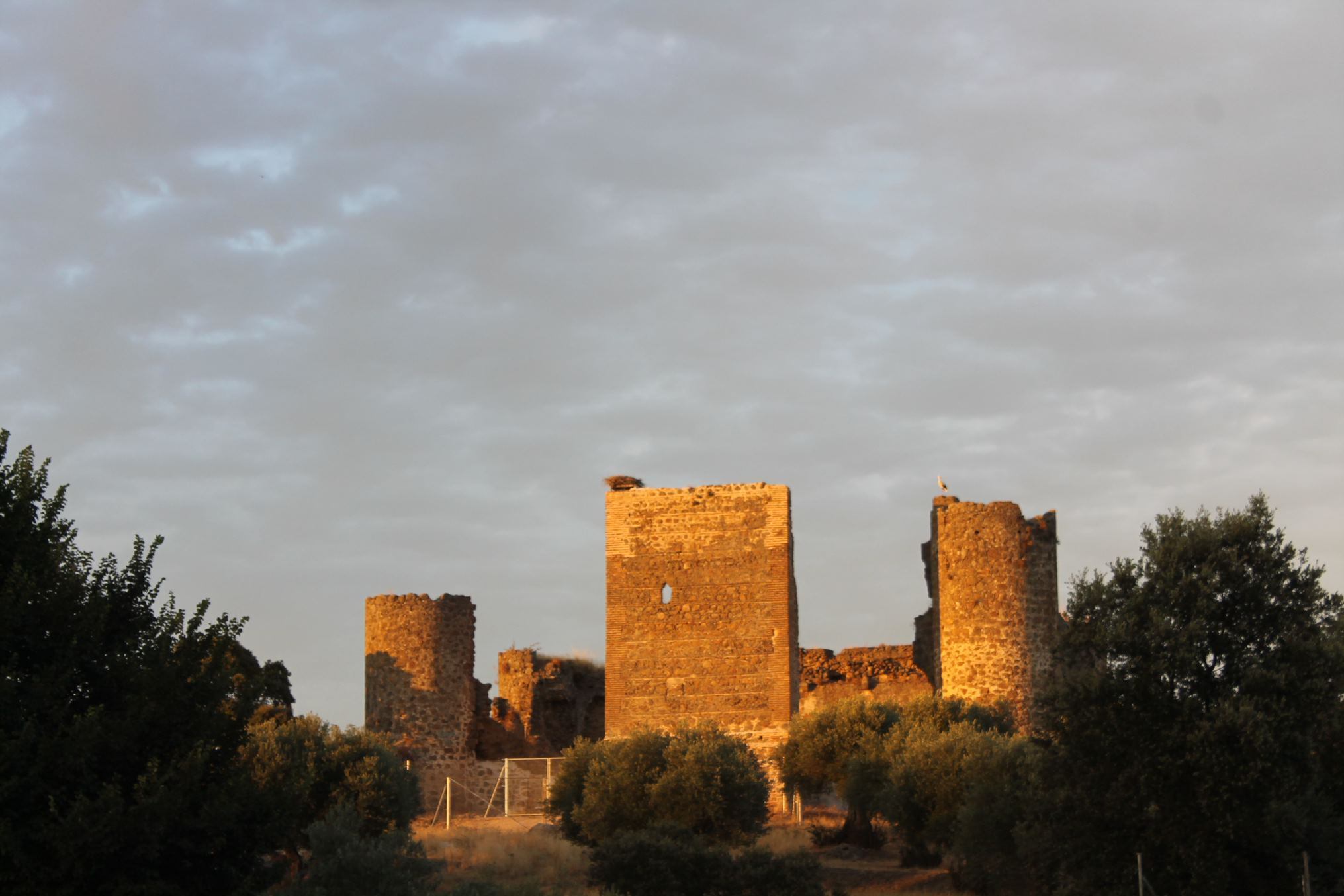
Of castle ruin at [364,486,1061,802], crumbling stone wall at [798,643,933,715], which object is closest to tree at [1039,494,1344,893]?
castle ruin at [364,486,1061,802]

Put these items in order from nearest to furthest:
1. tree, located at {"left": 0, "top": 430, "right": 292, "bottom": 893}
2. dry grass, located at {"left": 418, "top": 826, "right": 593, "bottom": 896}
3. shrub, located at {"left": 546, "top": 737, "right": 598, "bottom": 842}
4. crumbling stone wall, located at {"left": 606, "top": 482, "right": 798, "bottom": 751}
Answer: tree, located at {"left": 0, "top": 430, "right": 292, "bottom": 893} → dry grass, located at {"left": 418, "top": 826, "right": 593, "bottom": 896} → shrub, located at {"left": 546, "top": 737, "right": 598, "bottom": 842} → crumbling stone wall, located at {"left": 606, "top": 482, "right": 798, "bottom": 751}

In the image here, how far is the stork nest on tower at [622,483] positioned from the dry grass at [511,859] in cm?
701

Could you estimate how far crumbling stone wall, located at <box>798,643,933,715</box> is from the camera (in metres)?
35.4

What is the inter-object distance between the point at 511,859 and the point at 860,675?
1286 cm

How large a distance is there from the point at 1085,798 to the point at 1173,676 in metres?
1.74

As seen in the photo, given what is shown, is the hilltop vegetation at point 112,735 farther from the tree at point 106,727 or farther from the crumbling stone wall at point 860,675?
the crumbling stone wall at point 860,675

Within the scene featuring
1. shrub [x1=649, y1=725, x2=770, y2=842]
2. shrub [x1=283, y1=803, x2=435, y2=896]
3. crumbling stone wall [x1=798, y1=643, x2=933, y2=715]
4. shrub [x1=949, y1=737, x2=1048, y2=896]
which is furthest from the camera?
crumbling stone wall [x1=798, y1=643, x2=933, y2=715]

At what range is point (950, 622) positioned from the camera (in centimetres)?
3084

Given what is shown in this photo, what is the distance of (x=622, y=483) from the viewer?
109ft

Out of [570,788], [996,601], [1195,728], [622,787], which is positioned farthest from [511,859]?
[1195,728]

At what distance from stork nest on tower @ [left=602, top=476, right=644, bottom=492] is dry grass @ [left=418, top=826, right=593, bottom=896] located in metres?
7.01

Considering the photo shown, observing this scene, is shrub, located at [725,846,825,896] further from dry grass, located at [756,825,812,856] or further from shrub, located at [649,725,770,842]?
dry grass, located at [756,825,812,856]

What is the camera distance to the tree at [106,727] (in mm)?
14828

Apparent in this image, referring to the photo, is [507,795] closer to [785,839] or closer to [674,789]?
[785,839]
